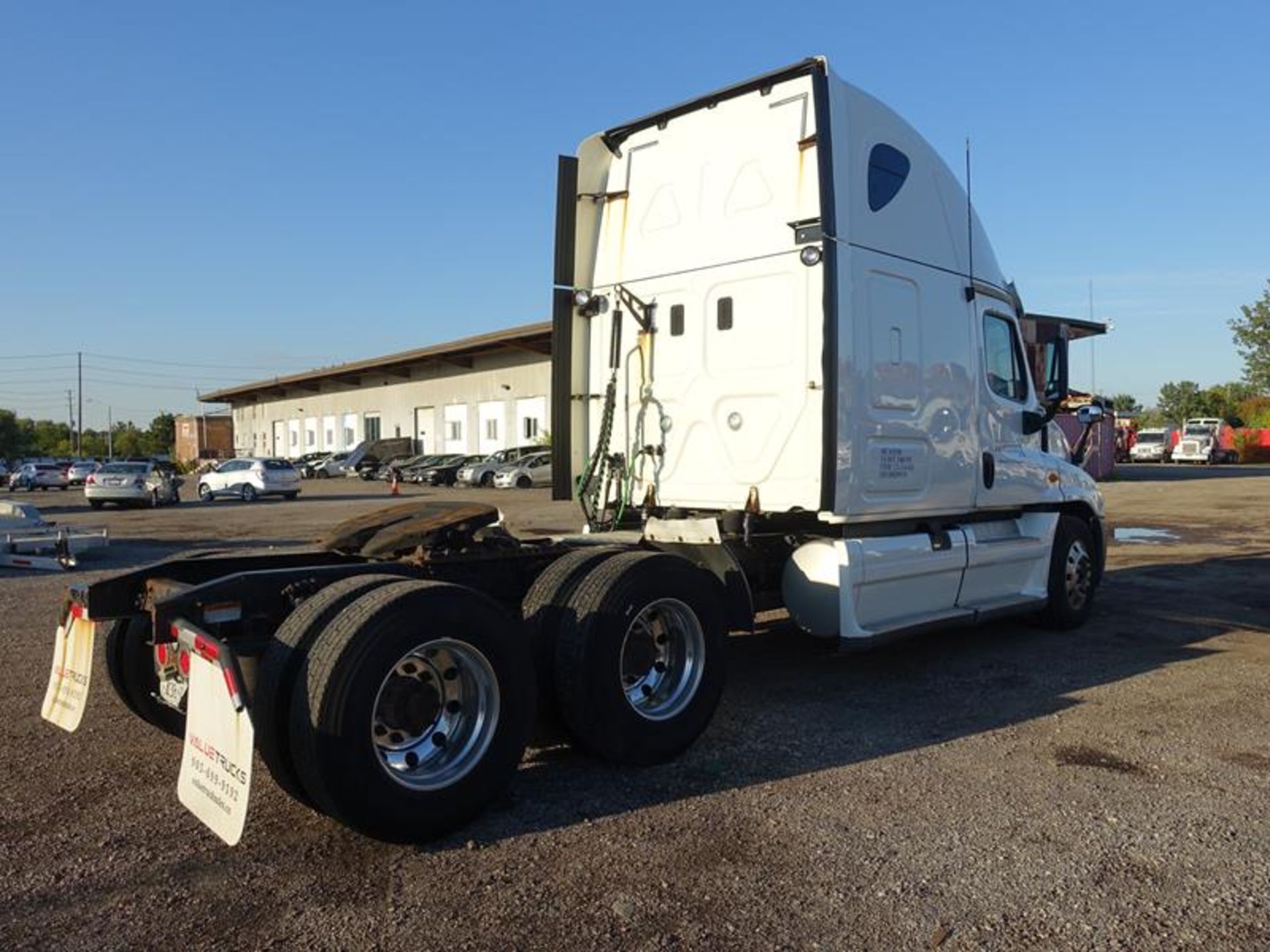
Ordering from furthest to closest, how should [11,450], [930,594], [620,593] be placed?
[11,450]
[930,594]
[620,593]

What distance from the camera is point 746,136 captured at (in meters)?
6.53

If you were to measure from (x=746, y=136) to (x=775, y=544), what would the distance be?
2.74m

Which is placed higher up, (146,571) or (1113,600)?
(146,571)

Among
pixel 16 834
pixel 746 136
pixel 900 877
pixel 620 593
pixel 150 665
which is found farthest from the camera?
pixel 746 136

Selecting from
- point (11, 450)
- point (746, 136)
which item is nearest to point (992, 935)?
point (746, 136)

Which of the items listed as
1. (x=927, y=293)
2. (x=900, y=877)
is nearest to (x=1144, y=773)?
(x=900, y=877)

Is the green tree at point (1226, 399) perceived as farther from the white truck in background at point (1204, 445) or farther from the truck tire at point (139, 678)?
the truck tire at point (139, 678)

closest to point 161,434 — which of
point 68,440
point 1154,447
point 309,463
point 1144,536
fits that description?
point 68,440

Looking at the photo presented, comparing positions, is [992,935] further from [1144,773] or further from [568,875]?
[1144,773]

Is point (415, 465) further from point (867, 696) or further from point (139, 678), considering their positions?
point (139, 678)

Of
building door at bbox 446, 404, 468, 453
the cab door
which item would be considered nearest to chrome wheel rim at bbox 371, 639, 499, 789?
the cab door

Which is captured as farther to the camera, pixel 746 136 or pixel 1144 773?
pixel 746 136

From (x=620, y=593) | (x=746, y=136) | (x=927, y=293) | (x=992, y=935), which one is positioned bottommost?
(x=992, y=935)

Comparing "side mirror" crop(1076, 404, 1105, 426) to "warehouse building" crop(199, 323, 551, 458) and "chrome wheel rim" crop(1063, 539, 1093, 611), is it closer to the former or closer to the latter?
"chrome wheel rim" crop(1063, 539, 1093, 611)
